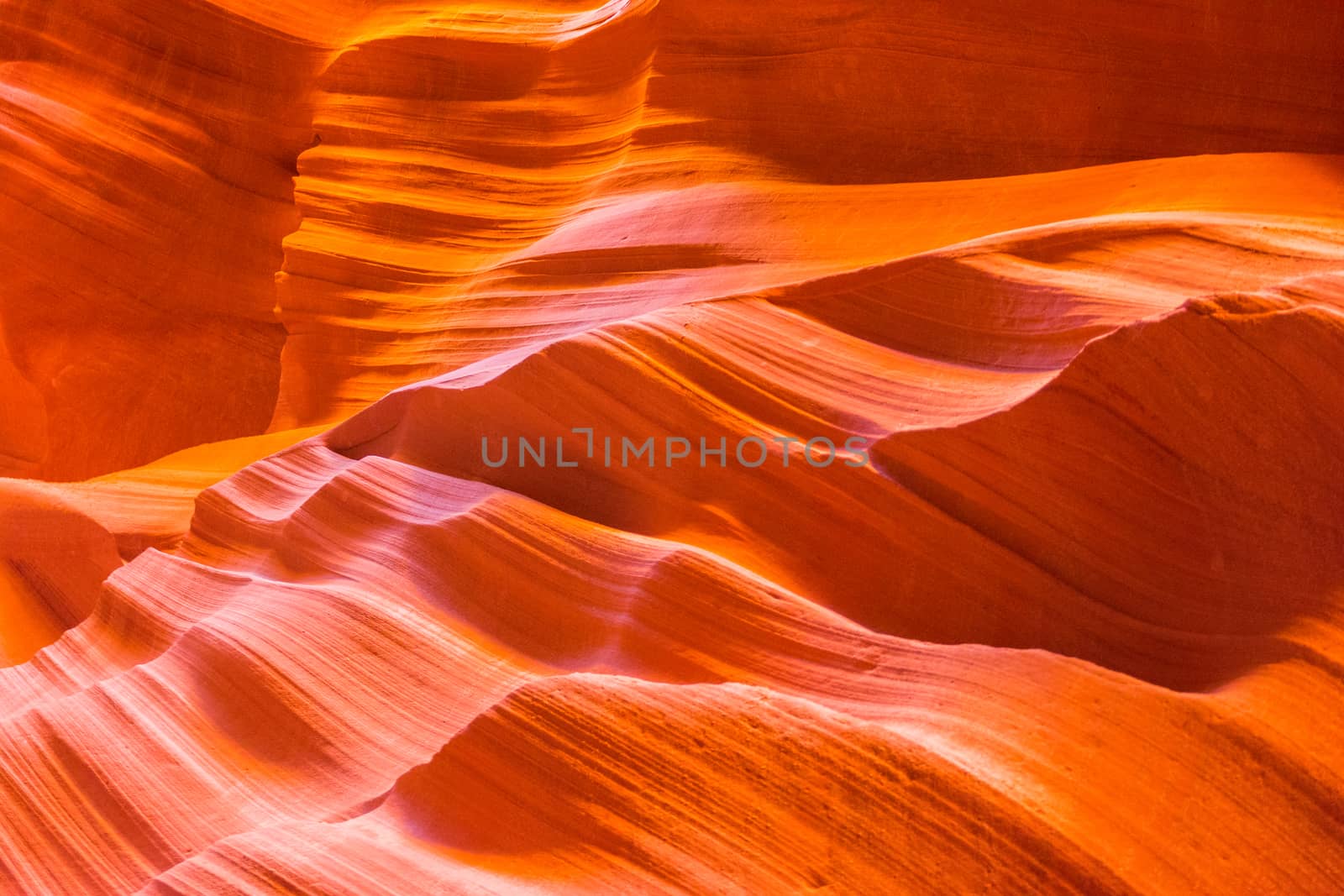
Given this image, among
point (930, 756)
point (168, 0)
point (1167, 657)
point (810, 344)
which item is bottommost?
point (930, 756)

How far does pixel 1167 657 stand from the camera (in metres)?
1.95

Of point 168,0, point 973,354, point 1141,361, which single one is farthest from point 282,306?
point 1141,361

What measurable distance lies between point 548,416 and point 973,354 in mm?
1088

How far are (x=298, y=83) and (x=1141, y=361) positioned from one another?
4378 millimetres

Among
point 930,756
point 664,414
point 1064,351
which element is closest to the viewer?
point 930,756

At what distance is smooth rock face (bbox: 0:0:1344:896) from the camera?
6.02 feet

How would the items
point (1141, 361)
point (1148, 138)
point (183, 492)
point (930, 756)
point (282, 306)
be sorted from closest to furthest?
point (930, 756) < point (1141, 361) < point (1148, 138) < point (183, 492) < point (282, 306)

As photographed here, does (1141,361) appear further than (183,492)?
No

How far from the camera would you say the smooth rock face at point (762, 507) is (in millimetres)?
1836

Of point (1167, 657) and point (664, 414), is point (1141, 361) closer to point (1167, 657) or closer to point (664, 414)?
point (1167, 657)

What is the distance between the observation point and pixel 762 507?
2529 millimetres

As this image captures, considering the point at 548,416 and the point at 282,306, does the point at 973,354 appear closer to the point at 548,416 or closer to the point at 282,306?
the point at 548,416

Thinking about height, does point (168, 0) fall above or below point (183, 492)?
above

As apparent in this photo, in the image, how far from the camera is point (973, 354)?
2.51m
